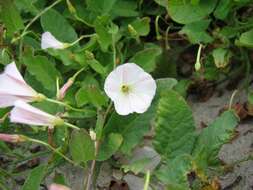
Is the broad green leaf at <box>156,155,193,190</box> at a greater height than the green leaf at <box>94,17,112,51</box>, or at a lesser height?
lesser

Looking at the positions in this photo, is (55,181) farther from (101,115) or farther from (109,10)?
(109,10)

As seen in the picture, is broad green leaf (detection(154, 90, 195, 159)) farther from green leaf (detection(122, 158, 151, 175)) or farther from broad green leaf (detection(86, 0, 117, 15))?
broad green leaf (detection(86, 0, 117, 15))

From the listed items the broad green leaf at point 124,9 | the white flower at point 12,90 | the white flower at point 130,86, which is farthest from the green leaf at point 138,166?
the broad green leaf at point 124,9

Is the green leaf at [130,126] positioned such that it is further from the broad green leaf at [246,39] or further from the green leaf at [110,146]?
the broad green leaf at [246,39]

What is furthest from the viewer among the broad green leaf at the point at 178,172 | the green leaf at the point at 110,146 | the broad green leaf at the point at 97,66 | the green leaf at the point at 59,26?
the green leaf at the point at 59,26

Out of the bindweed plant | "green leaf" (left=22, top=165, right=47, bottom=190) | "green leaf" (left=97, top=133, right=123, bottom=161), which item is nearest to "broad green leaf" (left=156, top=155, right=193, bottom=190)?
the bindweed plant

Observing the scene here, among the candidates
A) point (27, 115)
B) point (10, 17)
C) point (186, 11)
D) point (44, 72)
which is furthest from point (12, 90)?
point (186, 11)
